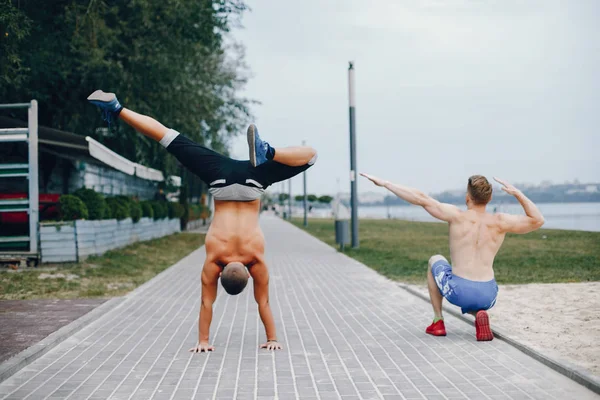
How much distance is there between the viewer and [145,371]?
5.43 metres

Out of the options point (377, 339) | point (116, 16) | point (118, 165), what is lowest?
point (377, 339)

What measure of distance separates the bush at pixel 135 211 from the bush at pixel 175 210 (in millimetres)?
8735

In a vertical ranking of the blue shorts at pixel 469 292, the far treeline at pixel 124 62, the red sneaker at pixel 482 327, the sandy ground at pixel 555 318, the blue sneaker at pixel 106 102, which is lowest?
the sandy ground at pixel 555 318

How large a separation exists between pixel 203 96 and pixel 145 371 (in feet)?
52.5

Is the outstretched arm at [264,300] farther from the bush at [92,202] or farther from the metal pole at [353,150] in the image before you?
the metal pole at [353,150]

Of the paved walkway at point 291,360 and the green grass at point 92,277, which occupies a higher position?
the green grass at point 92,277

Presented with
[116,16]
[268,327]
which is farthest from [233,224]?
[116,16]

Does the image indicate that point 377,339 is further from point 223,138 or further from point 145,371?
point 223,138

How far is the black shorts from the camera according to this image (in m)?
5.88

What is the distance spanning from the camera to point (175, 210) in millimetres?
31219

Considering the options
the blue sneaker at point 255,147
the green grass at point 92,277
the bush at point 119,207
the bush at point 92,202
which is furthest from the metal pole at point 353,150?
the blue sneaker at point 255,147

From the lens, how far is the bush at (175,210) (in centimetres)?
3012

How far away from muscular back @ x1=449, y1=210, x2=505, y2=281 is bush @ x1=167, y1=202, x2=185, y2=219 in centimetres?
2450

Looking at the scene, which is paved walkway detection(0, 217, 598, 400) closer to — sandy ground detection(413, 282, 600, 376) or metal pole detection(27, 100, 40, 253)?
sandy ground detection(413, 282, 600, 376)
